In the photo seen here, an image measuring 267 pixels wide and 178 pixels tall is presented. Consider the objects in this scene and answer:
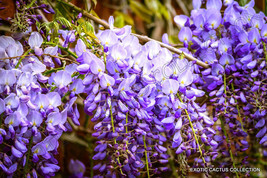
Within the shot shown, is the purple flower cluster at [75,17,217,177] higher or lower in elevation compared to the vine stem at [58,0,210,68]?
lower

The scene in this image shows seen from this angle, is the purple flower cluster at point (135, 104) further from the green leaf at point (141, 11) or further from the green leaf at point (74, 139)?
the green leaf at point (141, 11)

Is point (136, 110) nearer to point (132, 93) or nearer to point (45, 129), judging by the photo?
point (132, 93)

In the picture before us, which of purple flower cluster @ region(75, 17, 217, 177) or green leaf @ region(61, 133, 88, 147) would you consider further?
green leaf @ region(61, 133, 88, 147)

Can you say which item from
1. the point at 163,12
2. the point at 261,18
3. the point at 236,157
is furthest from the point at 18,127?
the point at 163,12

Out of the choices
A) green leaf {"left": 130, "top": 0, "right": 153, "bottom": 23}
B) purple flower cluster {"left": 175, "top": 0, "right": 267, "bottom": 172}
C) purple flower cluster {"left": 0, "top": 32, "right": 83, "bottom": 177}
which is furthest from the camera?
green leaf {"left": 130, "top": 0, "right": 153, "bottom": 23}

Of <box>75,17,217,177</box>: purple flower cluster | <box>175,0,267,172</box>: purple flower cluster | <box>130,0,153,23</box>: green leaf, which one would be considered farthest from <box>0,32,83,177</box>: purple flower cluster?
<box>130,0,153,23</box>: green leaf

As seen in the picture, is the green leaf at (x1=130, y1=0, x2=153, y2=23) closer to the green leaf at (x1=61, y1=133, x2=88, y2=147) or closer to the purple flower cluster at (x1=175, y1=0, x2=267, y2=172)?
the purple flower cluster at (x1=175, y1=0, x2=267, y2=172)

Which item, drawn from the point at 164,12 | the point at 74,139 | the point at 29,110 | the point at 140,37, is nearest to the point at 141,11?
the point at 164,12
